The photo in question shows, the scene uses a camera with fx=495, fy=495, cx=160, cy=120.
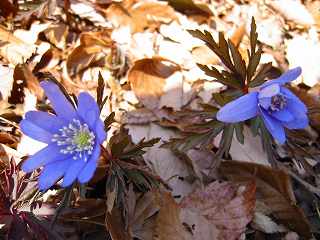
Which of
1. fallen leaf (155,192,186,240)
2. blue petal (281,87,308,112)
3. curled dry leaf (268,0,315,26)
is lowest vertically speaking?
fallen leaf (155,192,186,240)

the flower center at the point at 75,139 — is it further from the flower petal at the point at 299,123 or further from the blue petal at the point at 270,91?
the flower petal at the point at 299,123

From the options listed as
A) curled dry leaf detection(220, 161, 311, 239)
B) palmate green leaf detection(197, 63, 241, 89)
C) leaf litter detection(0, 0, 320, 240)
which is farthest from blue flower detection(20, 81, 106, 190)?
curled dry leaf detection(220, 161, 311, 239)

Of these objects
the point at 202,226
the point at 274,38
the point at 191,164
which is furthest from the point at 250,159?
the point at 274,38

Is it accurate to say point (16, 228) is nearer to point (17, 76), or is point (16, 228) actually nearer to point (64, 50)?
point (17, 76)

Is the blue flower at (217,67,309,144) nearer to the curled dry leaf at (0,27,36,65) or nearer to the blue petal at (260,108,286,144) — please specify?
the blue petal at (260,108,286,144)

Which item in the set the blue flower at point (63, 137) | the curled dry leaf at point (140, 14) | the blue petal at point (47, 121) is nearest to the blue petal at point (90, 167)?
the blue flower at point (63, 137)

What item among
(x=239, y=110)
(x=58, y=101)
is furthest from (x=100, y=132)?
(x=239, y=110)
